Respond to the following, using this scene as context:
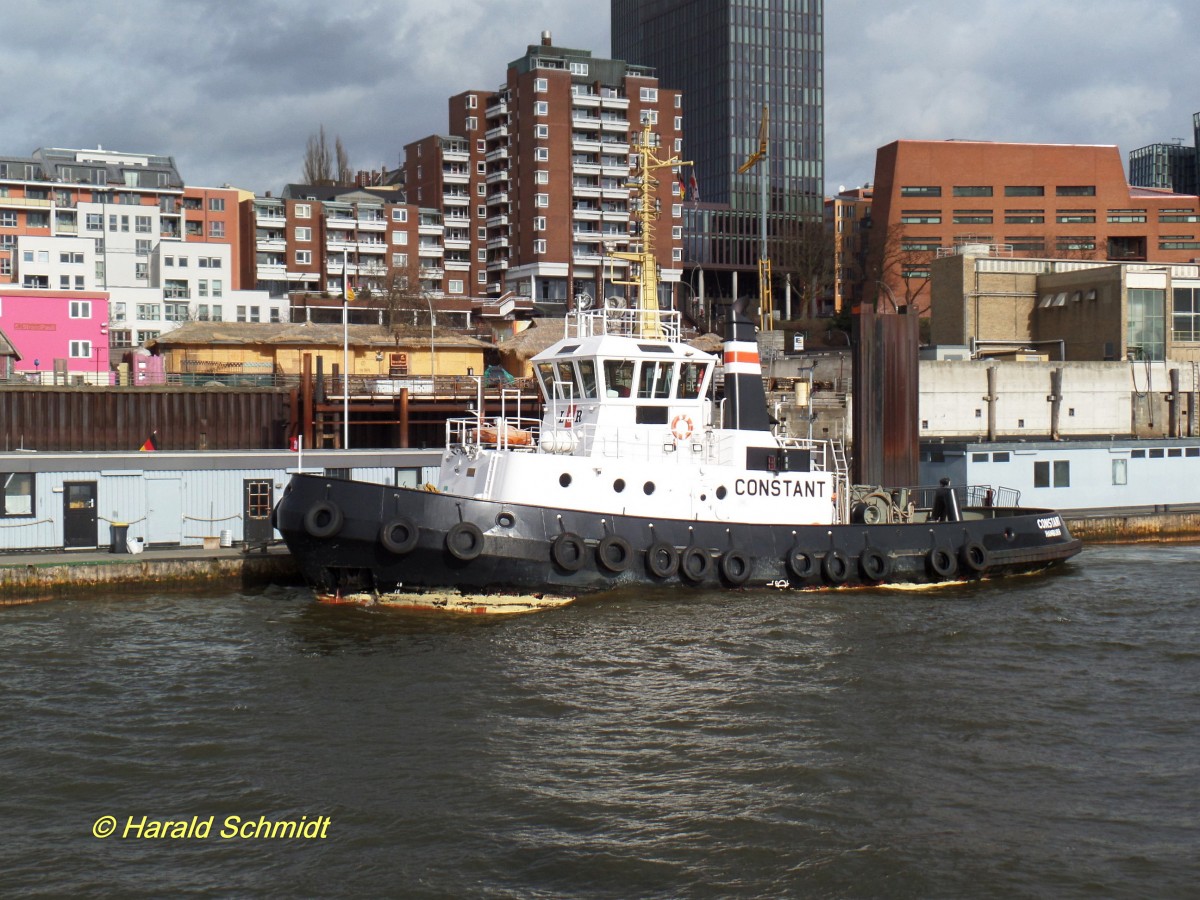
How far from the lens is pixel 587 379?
21297mm

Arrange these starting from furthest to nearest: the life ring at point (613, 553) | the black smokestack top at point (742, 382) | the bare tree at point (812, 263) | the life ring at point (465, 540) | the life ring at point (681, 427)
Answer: the bare tree at point (812, 263) → the black smokestack top at point (742, 382) → the life ring at point (681, 427) → the life ring at point (613, 553) → the life ring at point (465, 540)

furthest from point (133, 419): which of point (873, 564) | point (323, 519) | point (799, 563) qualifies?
point (873, 564)

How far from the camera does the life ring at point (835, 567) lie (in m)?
21.6

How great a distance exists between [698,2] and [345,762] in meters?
100

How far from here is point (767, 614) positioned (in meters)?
19.5

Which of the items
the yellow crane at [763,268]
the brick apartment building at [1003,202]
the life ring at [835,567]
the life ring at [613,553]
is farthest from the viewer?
the brick apartment building at [1003,202]

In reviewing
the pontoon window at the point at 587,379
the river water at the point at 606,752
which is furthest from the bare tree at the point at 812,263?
the river water at the point at 606,752

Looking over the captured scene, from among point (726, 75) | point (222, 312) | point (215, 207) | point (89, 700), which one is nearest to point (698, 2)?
point (726, 75)

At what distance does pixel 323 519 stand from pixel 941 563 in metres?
11.8

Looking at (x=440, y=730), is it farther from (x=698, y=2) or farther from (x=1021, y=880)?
(x=698, y=2)

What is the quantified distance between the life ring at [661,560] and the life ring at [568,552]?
1243 mm

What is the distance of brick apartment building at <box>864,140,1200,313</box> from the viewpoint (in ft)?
213

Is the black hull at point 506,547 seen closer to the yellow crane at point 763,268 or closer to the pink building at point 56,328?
the yellow crane at point 763,268

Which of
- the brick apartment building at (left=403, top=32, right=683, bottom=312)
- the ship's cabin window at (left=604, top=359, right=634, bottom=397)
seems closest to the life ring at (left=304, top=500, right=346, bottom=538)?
the ship's cabin window at (left=604, top=359, right=634, bottom=397)
